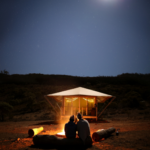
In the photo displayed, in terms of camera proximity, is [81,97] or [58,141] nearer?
[58,141]

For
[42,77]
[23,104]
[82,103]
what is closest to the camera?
[82,103]

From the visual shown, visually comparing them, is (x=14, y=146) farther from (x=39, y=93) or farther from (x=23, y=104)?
(x=39, y=93)

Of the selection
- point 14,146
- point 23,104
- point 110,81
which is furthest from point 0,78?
point 14,146

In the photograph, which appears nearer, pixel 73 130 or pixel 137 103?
pixel 73 130

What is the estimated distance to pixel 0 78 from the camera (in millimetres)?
33656

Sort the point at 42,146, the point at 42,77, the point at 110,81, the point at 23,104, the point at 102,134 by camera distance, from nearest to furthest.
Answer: the point at 42,146 < the point at 102,134 < the point at 23,104 < the point at 110,81 < the point at 42,77

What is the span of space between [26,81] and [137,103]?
23337 mm

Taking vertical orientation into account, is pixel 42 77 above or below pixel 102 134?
above

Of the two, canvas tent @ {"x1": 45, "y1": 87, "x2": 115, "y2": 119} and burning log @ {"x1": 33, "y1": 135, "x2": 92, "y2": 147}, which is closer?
burning log @ {"x1": 33, "y1": 135, "x2": 92, "y2": 147}

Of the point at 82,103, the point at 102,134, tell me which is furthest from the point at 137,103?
the point at 102,134

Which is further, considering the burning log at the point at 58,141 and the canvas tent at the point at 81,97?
the canvas tent at the point at 81,97

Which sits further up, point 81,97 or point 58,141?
point 81,97

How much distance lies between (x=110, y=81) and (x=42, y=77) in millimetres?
15089

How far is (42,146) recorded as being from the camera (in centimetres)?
401
